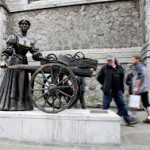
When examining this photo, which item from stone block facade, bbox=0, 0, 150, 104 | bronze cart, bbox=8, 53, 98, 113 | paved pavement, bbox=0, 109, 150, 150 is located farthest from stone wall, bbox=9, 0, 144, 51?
paved pavement, bbox=0, 109, 150, 150

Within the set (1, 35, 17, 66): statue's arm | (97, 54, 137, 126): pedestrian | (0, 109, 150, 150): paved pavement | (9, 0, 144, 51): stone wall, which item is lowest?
(0, 109, 150, 150): paved pavement

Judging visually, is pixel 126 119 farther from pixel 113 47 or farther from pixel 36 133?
pixel 113 47

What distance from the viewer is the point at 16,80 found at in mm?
5852

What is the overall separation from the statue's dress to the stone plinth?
0.45 m

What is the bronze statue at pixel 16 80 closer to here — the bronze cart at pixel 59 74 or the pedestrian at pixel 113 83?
the bronze cart at pixel 59 74

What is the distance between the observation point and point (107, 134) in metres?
4.94

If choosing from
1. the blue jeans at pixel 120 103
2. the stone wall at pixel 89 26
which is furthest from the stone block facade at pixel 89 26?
the blue jeans at pixel 120 103

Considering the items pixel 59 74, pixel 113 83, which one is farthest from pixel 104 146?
pixel 113 83

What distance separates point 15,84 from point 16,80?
0.08m

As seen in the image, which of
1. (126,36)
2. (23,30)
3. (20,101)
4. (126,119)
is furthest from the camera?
(126,36)

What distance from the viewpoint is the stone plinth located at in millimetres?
4949

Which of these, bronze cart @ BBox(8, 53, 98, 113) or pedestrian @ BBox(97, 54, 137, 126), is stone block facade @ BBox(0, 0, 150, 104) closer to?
pedestrian @ BBox(97, 54, 137, 126)

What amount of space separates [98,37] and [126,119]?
6041mm

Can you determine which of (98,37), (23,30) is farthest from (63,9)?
(23,30)
